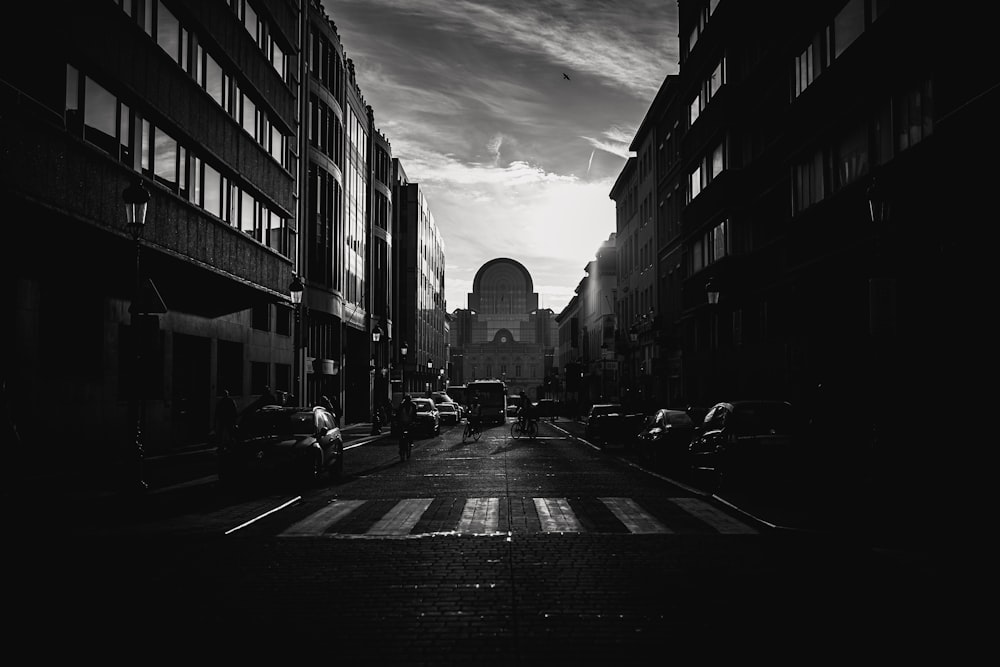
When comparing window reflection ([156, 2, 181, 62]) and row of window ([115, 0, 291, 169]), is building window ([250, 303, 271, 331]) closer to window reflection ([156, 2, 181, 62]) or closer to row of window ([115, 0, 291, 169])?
row of window ([115, 0, 291, 169])

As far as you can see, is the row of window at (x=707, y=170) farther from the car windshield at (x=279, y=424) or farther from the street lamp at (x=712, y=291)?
the car windshield at (x=279, y=424)

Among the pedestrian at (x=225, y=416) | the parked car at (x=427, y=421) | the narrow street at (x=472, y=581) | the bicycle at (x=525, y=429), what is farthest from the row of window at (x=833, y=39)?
the parked car at (x=427, y=421)

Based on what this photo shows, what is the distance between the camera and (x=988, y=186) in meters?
15.4

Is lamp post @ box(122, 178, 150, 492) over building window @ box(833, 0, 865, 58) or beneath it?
beneath

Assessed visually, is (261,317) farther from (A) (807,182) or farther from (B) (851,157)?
(B) (851,157)

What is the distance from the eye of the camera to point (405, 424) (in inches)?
999

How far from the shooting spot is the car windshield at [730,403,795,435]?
15992mm

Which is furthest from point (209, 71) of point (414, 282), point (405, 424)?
point (414, 282)

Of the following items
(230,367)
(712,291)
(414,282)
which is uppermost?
(414,282)

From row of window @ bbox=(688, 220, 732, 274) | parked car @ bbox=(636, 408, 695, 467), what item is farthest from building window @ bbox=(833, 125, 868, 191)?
row of window @ bbox=(688, 220, 732, 274)

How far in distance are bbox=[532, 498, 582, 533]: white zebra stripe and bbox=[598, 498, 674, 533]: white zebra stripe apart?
25.2 inches

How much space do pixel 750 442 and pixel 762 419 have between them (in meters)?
1.32

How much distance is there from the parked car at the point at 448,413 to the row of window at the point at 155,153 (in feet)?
82.6

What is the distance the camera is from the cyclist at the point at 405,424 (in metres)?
25.3
